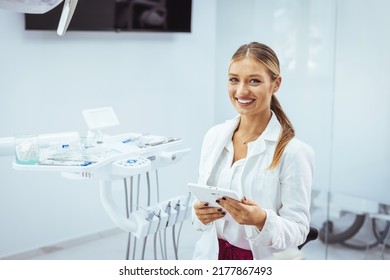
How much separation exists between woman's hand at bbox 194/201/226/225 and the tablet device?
0.02 meters

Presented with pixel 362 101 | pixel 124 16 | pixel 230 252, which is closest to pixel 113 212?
pixel 230 252

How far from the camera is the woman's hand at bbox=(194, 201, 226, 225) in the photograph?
1642 mm

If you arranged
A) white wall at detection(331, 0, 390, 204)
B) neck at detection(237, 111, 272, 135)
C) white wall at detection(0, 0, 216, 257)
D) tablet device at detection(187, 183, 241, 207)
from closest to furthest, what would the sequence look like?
1. tablet device at detection(187, 183, 241, 207)
2. neck at detection(237, 111, 272, 135)
3. white wall at detection(331, 0, 390, 204)
4. white wall at detection(0, 0, 216, 257)

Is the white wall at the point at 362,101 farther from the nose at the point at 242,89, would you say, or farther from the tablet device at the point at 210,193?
the tablet device at the point at 210,193

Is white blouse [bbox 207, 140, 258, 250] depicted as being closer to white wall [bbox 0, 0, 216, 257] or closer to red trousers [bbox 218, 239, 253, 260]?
red trousers [bbox 218, 239, 253, 260]

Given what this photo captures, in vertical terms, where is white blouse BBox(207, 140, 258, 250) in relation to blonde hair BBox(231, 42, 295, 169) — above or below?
below

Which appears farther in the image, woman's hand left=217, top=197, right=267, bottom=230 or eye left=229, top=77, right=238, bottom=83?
eye left=229, top=77, right=238, bottom=83

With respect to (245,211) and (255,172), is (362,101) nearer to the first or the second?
(255,172)

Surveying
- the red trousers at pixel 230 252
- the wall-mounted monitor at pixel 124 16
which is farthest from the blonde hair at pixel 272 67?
the wall-mounted monitor at pixel 124 16

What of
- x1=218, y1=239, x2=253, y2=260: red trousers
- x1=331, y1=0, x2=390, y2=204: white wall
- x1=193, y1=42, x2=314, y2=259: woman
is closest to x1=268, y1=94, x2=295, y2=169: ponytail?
x1=193, y1=42, x2=314, y2=259: woman

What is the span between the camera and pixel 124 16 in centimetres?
300

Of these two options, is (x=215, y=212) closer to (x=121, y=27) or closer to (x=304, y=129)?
(x=304, y=129)

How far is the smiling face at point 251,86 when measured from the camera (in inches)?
66.1
